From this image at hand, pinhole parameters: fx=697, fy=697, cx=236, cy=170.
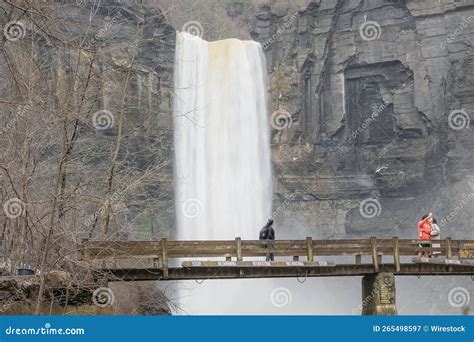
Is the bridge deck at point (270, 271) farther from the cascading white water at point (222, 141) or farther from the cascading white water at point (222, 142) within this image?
the cascading white water at point (222, 141)

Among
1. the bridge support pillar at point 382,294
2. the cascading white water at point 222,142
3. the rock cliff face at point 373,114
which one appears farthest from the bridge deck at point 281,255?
the cascading white water at point 222,142

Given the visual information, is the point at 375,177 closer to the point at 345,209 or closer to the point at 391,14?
the point at 345,209

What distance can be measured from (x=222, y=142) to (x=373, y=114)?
10139 mm

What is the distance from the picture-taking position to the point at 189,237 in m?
43.7

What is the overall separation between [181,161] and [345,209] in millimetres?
11226

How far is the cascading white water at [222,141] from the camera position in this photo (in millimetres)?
45094

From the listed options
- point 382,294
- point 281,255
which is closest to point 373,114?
point 382,294

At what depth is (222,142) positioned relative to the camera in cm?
4672

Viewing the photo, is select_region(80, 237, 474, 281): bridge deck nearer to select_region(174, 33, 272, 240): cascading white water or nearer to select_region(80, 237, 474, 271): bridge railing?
select_region(80, 237, 474, 271): bridge railing

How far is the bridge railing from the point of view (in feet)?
56.0

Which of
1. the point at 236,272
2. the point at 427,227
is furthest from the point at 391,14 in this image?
the point at 236,272

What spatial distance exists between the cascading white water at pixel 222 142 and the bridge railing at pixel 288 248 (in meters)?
25.0

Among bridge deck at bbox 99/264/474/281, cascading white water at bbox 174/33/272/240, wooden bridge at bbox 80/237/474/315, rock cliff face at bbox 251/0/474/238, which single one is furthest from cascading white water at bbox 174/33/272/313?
wooden bridge at bbox 80/237/474/315

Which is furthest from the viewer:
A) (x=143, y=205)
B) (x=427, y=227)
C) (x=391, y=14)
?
(x=391, y=14)
